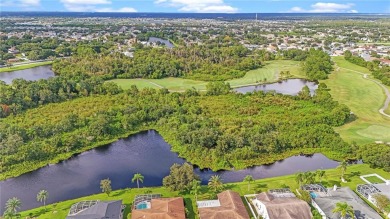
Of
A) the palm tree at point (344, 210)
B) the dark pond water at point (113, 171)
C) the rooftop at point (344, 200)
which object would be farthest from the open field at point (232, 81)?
the palm tree at point (344, 210)

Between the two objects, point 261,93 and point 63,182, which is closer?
point 63,182

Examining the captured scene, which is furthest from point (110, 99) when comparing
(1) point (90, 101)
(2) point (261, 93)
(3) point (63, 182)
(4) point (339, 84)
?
(4) point (339, 84)

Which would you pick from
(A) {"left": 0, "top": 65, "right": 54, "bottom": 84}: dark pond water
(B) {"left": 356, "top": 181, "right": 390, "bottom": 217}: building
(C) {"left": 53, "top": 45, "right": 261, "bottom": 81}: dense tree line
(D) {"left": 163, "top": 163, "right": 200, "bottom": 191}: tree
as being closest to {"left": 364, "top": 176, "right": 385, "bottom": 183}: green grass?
(B) {"left": 356, "top": 181, "right": 390, "bottom": 217}: building

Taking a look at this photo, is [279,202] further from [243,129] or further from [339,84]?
[339,84]

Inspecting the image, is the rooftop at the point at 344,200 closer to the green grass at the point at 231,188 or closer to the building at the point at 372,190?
the building at the point at 372,190

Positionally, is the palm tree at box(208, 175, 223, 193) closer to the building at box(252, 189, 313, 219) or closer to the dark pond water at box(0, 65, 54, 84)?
the building at box(252, 189, 313, 219)
